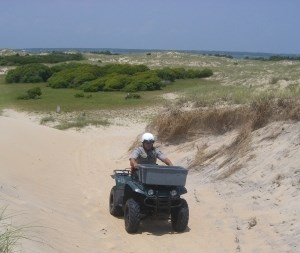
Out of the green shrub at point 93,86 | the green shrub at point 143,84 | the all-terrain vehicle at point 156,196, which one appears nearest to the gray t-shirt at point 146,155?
the all-terrain vehicle at point 156,196

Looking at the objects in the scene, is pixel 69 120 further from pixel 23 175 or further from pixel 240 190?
pixel 240 190

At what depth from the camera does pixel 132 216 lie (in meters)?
8.64

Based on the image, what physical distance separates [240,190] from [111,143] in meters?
8.81

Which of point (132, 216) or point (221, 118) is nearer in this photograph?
point (132, 216)

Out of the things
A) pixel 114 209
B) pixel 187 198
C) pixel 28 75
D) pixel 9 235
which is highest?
pixel 9 235

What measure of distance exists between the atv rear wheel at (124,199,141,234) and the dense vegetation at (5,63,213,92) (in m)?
29.3

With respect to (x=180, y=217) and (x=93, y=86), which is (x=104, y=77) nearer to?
(x=93, y=86)

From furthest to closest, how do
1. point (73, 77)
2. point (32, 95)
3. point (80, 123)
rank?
1. point (73, 77)
2. point (32, 95)
3. point (80, 123)

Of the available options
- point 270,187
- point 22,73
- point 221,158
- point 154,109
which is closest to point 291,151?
point 270,187

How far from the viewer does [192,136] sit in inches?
630

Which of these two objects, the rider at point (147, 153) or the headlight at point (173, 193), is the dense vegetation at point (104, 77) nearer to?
the rider at point (147, 153)

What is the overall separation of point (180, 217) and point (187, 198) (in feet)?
8.59

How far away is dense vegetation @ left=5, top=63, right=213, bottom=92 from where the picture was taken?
39.2 meters

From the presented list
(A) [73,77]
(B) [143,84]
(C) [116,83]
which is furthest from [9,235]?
(A) [73,77]
